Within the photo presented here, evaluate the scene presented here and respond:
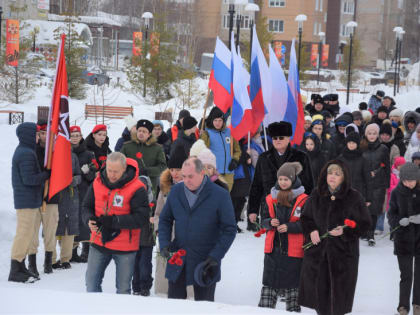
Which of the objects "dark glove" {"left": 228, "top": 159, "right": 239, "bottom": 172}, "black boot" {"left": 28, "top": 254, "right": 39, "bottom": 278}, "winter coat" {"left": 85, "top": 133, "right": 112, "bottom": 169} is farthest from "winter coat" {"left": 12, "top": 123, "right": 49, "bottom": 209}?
"dark glove" {"left": 228, "top": 159, "right": 239, "bottom": 172}

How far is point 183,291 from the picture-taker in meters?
5.75

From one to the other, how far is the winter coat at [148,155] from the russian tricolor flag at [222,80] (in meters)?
1.94

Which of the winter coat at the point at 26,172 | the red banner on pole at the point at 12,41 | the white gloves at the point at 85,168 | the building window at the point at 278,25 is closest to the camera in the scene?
the winter coat at the point at 26,172

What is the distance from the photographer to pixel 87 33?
5391 centimetres

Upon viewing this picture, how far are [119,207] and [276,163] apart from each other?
1.99 metres

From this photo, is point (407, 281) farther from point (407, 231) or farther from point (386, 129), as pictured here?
point (386, 129)

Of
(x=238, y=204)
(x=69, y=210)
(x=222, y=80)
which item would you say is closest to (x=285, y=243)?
(x=69, y=210)

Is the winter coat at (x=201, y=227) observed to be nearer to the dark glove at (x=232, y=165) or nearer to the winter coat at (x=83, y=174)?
the winter coat at (x=83, y=174)

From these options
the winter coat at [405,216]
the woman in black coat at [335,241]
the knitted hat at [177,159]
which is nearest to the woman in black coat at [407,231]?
the winter coat at [405,216]

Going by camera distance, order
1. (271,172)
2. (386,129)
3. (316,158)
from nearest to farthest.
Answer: (271,172) → (316,158) → (386,129)

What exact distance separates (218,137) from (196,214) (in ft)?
16.2

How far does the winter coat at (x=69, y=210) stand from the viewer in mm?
8586

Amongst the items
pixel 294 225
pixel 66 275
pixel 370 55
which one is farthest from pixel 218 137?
pixel 370 55

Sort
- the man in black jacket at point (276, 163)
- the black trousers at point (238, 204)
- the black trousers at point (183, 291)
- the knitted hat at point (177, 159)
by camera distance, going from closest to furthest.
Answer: the black trousers at point (183, 291), the knitted hat at point (177, 159), the man in black jacket at point (276, 163), the black trousers at point (238, 204)
